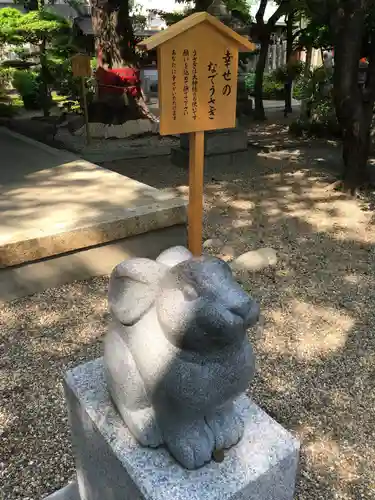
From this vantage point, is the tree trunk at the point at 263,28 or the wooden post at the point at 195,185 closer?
the wooden post at the point at 195,185

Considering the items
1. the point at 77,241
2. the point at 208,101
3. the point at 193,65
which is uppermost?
the point at 193,65

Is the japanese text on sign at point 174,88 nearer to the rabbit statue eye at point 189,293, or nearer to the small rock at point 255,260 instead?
the small rock at point 255,260

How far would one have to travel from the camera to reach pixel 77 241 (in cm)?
342

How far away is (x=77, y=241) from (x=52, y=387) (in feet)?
3.90

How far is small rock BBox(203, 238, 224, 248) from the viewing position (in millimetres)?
4301

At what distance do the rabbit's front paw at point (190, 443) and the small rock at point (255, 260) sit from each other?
252cm

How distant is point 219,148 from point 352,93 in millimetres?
2231

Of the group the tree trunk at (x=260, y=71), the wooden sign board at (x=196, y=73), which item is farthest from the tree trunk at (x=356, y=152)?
the tree trunk at (x=260, y=71)

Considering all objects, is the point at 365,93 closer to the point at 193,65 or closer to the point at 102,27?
the point at 193,65

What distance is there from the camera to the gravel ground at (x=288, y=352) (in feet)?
6.95

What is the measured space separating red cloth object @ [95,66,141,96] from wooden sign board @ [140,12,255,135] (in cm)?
651

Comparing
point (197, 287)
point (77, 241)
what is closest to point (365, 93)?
point (77, 241)

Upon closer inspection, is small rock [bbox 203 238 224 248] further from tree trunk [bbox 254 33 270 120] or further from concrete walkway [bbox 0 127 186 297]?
tree trunk [bbox 254 33 270 120]

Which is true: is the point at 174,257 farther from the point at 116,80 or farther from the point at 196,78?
the point at 116,80
